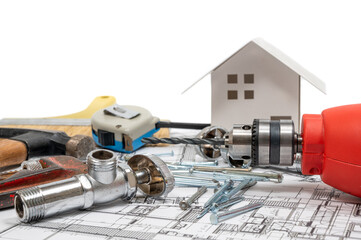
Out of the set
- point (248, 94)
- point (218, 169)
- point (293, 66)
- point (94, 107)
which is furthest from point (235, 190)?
point (94, 107)

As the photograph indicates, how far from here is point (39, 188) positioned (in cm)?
177

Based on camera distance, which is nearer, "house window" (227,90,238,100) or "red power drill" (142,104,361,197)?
"red power drill" (142,104,361,197)

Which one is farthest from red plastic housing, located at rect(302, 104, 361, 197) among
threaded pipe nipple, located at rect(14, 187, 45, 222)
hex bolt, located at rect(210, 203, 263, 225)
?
threaded pipe nipple, located at rect(14, 187, 45, 222)

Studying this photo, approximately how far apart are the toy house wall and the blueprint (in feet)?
2.45

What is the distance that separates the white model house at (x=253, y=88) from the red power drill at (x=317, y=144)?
0.75 metres

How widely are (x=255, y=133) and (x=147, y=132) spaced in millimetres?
920

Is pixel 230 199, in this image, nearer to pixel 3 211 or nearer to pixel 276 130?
pixel 276 130

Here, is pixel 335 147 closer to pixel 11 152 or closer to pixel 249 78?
pixel 249 78

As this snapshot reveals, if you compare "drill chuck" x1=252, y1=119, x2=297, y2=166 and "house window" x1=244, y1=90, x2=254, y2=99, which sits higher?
"house window" x1=244, y1=90, x2=254, y2=99

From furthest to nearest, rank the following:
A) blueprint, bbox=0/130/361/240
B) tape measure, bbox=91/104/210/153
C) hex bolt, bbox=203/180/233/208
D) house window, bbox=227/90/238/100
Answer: house window, bbox=227/90/238/100, tape measure, bbox=91/104/210/153, hex bolt, bbox=203/180/233/208, blueprint, bbox=0/130/361/240

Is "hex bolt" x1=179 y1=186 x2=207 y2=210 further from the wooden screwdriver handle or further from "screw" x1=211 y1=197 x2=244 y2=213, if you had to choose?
the wooden screwdriver handle

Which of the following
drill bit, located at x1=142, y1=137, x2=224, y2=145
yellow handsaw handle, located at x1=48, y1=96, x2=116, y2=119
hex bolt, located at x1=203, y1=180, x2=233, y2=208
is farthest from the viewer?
yellow handsaw handle, located at x1=48, y1=96, x2=116, y2=119

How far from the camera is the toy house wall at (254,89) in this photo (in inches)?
107

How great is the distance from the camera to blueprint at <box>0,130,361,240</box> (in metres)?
1.70
